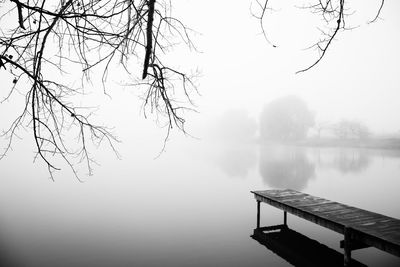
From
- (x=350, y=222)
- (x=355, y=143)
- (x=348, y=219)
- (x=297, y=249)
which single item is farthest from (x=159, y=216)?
(x=355, y=143)

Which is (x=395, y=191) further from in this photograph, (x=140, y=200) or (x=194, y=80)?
(x=194, y=80)

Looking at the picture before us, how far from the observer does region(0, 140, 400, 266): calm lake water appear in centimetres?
927

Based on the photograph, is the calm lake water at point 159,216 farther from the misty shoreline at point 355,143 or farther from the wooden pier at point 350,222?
the misty shoreline at point 355,143

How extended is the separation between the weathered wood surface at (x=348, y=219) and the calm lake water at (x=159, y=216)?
1.76 m

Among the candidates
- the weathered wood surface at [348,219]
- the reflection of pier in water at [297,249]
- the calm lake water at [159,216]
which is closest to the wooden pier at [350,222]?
the weathered wood surface at [348,219]

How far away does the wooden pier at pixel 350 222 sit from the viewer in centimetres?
612

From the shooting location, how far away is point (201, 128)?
156250 millimetres

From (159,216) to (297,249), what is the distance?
6.67 meters

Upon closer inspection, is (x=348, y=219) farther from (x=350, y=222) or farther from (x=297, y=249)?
(x=297, y=249)

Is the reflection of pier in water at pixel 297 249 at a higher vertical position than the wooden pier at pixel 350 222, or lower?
lower

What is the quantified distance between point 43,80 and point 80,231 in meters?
10.5

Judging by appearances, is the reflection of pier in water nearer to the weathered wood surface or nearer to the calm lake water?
the calm lake water

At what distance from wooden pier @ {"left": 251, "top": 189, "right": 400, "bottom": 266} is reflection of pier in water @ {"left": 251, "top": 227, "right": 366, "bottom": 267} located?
59.2 inches

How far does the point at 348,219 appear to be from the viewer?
24.8ft
